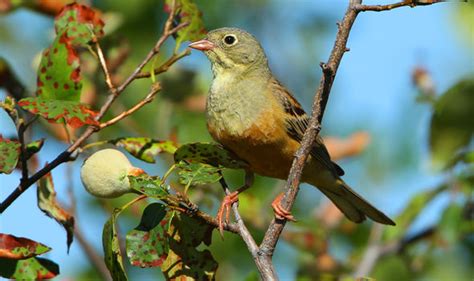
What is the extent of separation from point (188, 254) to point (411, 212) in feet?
7.14

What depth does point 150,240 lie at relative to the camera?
9.16 feet

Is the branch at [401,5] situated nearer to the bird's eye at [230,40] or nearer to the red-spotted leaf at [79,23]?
the red-spotted leaf at [79,23]

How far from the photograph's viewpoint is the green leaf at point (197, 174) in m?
2.76

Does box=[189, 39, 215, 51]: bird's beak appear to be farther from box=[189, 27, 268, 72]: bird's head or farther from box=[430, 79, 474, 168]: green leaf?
box=[430, 79, 474, 168]: green leaf

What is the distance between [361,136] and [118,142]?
2474 mm

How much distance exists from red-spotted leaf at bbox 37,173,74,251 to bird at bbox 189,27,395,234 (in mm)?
831

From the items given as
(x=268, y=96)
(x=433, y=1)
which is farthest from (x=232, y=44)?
(x=433, y=1)

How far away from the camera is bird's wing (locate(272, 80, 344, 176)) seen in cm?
465

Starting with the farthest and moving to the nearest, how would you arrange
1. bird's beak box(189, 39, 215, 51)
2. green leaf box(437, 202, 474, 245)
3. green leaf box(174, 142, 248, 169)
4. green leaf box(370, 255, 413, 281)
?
1. green leaf box(370, 255, 413, 281)
2. bird's beak box(189, 39, 215, 51)
3. green leaf box(437, 202, 474, 245)
4. green leaf box(174, 142, 248, 169)

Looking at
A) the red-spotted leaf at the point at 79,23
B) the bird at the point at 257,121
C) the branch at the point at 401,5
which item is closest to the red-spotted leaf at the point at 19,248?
the red-spotted leaf at the point at 79,23

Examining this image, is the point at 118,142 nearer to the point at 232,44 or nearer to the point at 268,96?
the point at 268,96

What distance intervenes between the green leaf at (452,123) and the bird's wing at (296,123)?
2.39 feet

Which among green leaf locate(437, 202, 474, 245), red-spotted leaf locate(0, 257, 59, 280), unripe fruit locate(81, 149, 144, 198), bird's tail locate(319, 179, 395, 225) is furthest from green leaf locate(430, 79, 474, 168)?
red-spotted leaf locate(0, 257, 59, 280)

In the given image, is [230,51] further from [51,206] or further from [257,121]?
[51,206]
